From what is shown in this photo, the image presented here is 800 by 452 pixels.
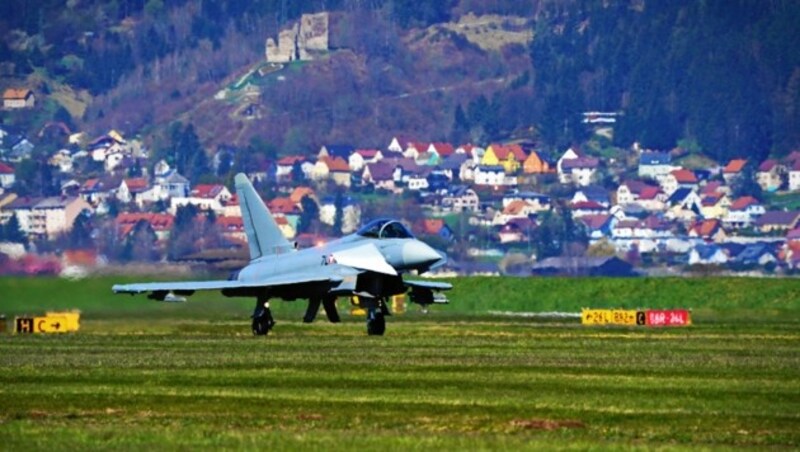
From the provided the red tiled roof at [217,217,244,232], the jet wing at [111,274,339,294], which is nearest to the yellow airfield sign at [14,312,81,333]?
the jet wing at [111,274,339,294]

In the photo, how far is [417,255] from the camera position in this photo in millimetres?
57219

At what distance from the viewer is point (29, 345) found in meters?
53.5

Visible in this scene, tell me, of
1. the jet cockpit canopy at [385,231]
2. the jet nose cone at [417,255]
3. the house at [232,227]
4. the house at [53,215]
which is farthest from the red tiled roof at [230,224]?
the jet nose cone at [417,255]

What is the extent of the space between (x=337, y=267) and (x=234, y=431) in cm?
2614

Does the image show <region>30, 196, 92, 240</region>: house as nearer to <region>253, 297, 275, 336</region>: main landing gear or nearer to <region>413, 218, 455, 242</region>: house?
<region>413, 218, 455, 242</region>: house

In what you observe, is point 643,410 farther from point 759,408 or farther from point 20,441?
point 20,441

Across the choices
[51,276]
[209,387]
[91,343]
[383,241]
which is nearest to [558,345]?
[383,241]

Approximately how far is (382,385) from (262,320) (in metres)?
20.9

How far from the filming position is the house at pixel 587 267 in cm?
17423

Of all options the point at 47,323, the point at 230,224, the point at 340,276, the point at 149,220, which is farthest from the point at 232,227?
the point at 340,276

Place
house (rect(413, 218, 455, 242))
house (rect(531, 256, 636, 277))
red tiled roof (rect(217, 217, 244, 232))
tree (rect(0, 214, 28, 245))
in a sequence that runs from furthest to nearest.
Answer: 1. house (rect(413, 218, 455, 242))
2. red tiled roof (rect(217, 217, 244, 232))
3. house (rect(531, 256, 636, 277))
4. tree (rect(0, 214, 28, 245))

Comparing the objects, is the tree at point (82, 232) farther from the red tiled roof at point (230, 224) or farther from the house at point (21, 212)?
the red tiled roof at point (230, 224)

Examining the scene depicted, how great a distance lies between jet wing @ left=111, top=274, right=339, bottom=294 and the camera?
189ft

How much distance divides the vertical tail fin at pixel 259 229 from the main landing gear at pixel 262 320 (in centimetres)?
243
